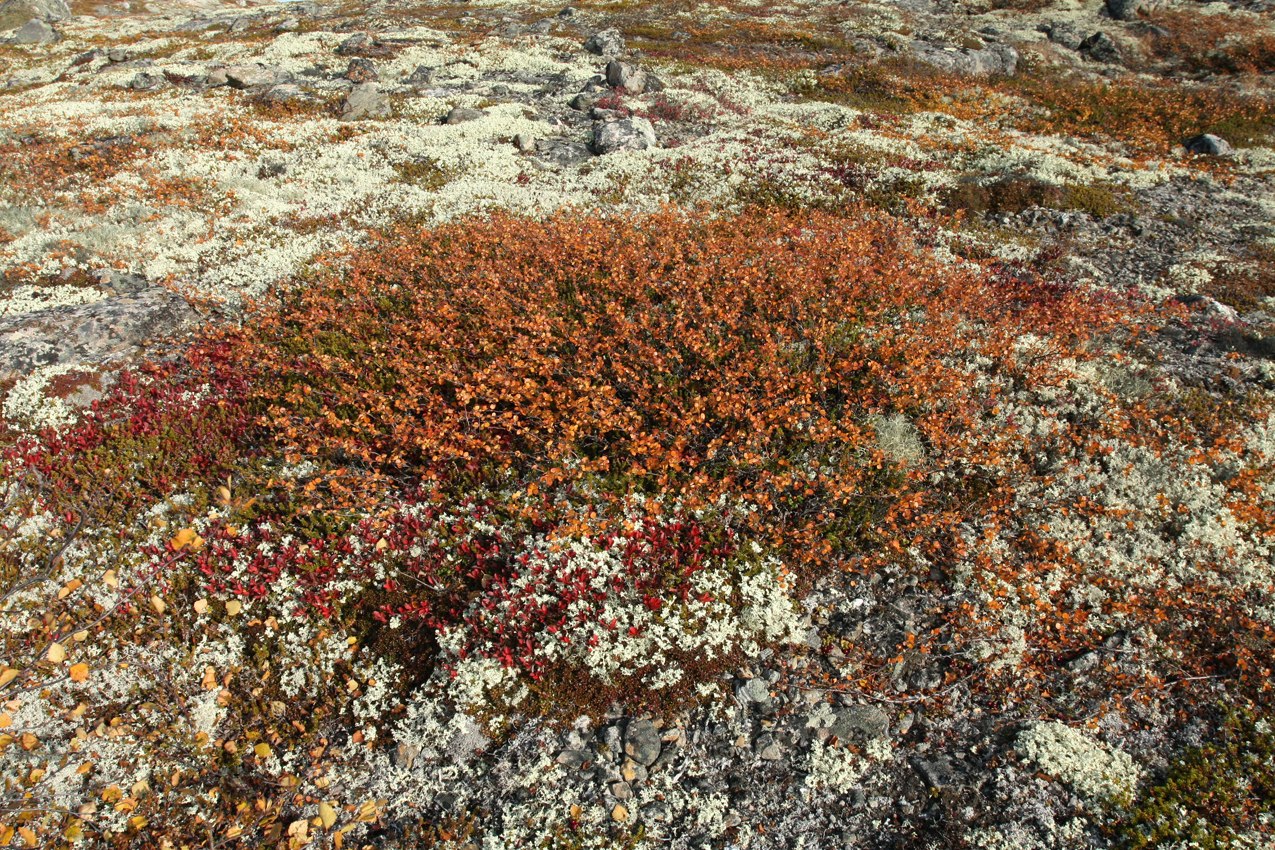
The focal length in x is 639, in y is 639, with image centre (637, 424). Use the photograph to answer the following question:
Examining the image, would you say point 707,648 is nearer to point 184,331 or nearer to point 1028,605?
point 1028,605

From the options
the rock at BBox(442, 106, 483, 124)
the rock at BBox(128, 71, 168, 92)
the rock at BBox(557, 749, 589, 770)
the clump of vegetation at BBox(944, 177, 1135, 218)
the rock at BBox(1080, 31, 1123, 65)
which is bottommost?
the rock at BBox(557, 749, 589, 770)

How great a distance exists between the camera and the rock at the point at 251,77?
30.9 m

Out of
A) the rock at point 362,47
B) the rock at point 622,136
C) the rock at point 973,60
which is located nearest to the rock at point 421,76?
the rock at point 362,47

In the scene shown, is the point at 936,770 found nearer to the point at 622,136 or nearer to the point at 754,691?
the point at 754,691

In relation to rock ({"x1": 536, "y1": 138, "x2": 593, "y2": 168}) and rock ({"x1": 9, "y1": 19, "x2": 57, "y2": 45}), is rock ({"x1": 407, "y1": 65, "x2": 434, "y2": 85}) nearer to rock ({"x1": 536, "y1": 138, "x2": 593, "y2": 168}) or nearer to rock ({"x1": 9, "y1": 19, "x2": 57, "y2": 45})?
rock ({"x1": 536, "y1": 138, "x2": 593, "y2": 168})

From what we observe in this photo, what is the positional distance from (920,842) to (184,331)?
49.5 feet

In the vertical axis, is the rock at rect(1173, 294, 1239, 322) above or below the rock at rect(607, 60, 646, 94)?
below

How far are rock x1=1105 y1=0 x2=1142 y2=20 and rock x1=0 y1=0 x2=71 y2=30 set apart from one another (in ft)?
265

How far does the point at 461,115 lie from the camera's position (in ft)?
85.0

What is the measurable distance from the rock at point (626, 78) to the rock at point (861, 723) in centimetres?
2907

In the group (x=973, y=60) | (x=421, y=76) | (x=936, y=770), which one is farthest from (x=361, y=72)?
(x=936, y=770)

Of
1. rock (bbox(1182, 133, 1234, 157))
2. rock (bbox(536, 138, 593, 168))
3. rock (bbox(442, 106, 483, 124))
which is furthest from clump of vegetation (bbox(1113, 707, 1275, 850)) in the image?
rock (bbox(442, 106, 483, 124))

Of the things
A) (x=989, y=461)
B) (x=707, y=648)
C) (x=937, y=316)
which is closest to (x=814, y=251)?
(x=937, y=316)

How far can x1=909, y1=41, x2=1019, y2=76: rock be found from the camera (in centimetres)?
3497
